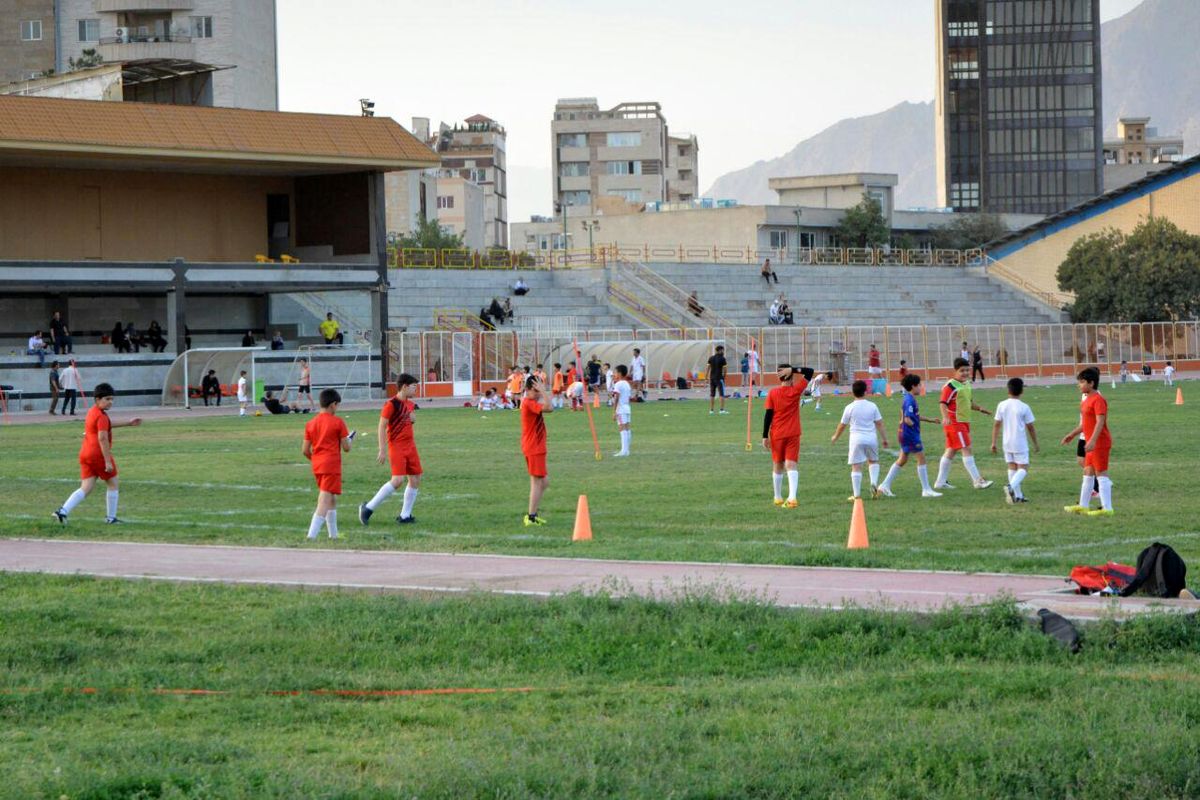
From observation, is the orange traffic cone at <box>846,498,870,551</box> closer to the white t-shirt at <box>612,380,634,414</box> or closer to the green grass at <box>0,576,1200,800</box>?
the green grass at <box>0,576,1200,800</box>

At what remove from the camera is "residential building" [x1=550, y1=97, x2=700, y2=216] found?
481 ft

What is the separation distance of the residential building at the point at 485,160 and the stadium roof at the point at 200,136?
99090 mm

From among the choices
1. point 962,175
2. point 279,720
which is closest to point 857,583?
point 279,720

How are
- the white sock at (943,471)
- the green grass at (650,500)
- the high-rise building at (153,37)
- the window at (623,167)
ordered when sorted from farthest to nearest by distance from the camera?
1. the window at (623,167)
2. the high-rise building at (153,37)
3. the white sock at (943,471)
4. the green grass at (650,500)

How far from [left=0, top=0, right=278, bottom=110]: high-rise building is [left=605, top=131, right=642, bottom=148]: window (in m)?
55.8

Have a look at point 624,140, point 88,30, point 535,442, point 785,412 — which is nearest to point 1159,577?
point 535,442

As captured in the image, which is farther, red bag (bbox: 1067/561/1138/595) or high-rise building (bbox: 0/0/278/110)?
high-rise building (bbox: 0/0/278/110)

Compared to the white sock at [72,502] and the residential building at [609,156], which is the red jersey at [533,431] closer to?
the white sock at [72,502]

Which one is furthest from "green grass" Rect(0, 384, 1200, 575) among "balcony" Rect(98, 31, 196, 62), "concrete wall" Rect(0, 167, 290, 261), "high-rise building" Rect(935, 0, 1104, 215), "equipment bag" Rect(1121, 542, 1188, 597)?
"high-rise building" Rect(935, 0, 1104, 215)

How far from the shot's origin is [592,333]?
65.2 meters

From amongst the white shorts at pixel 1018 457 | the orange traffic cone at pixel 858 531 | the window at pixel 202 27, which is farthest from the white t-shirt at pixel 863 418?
the window at pixel 202 27

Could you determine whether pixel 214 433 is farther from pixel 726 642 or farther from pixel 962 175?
pixel 962 175

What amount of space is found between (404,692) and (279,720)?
856mm

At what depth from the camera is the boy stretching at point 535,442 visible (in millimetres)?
17625
